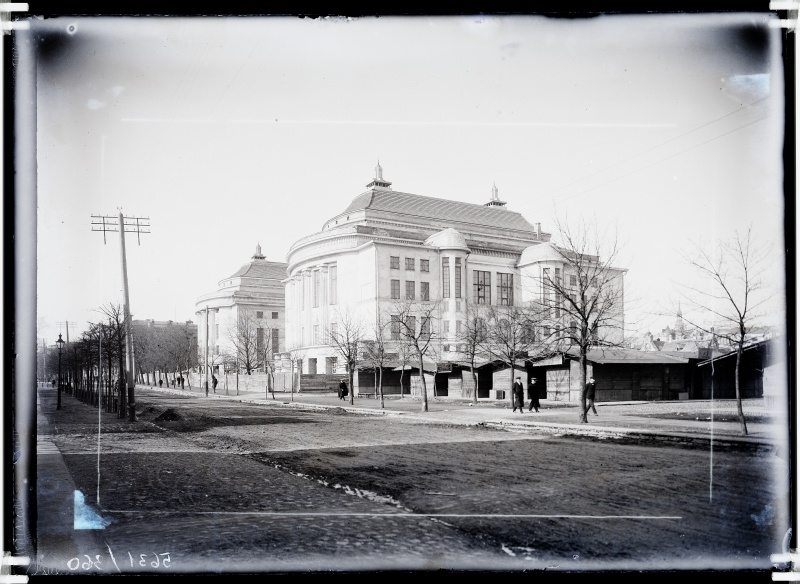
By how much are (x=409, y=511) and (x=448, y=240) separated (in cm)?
539

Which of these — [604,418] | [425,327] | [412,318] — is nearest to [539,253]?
[425,327]

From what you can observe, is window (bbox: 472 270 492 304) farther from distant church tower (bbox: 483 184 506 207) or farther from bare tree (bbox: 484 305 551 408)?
distant church tower (bbox: 483 184 506 207)

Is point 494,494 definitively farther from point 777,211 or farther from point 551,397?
point 551,397

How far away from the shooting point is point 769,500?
7.21 metres

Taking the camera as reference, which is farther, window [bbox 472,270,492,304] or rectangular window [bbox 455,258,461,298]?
window [bbox 472,270,492,304]

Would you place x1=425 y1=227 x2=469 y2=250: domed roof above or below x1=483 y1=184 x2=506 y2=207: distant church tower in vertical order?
below

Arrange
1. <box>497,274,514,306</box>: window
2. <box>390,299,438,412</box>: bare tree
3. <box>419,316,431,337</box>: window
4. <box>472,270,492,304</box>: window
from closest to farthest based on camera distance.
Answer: <box>390,299,438,412</box>: bare tree → <box>472,270,492,304</box>: window → <box>419,316,431,337</box>: window → <box>497,274,514,306</box>: window

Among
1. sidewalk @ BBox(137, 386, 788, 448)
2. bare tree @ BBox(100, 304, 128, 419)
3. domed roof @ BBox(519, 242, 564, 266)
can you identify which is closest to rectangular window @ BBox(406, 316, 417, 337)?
domed roof @ BBox(519, 242, 564, 266)

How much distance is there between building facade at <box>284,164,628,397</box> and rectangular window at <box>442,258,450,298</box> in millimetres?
18

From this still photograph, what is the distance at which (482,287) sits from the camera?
13.8 m

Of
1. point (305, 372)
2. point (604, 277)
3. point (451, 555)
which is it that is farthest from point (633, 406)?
point (451, 555)

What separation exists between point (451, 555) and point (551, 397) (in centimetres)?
2230

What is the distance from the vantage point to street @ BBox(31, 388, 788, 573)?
6742mm

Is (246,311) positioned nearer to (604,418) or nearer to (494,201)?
(494,201)
